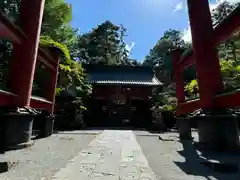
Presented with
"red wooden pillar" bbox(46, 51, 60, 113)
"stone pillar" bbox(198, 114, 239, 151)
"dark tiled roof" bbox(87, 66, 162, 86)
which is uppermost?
"dark tiled roof" bbox(87, 66, 162, 86)

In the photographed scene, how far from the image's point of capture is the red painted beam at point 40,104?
7270 mm

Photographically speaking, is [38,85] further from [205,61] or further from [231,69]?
[231,69]

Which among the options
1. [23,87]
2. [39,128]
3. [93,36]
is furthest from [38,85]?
[93,36]

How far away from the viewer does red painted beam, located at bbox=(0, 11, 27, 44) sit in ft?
16.6

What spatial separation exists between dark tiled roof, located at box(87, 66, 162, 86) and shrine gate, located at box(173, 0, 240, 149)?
41.4 ft

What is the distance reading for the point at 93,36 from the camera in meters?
38.6

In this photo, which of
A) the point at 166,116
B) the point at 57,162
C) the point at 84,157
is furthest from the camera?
the point at 166,116

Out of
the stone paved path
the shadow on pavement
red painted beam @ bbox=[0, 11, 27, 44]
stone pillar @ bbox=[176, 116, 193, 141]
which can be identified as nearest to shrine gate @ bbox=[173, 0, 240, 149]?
the shadow on pavement

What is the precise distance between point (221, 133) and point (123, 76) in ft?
54.7

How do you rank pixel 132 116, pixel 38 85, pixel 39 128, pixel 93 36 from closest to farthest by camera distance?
pixel 39 128
pixel 38 85
pixel 132 116
pixel 93 36

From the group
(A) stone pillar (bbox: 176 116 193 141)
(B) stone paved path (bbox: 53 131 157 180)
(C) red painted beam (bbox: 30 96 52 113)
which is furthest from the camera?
(A) stone pillar (bbox: 176 116 193 141)

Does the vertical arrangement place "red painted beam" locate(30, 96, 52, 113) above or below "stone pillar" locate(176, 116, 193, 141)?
above

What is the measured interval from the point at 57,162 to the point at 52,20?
1241 centimetres

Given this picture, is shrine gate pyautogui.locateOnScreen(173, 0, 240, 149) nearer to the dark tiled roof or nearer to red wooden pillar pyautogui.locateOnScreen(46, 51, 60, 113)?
red wooden pillar pyautogui.locateOnScreen(46, 51, 60, 113)
